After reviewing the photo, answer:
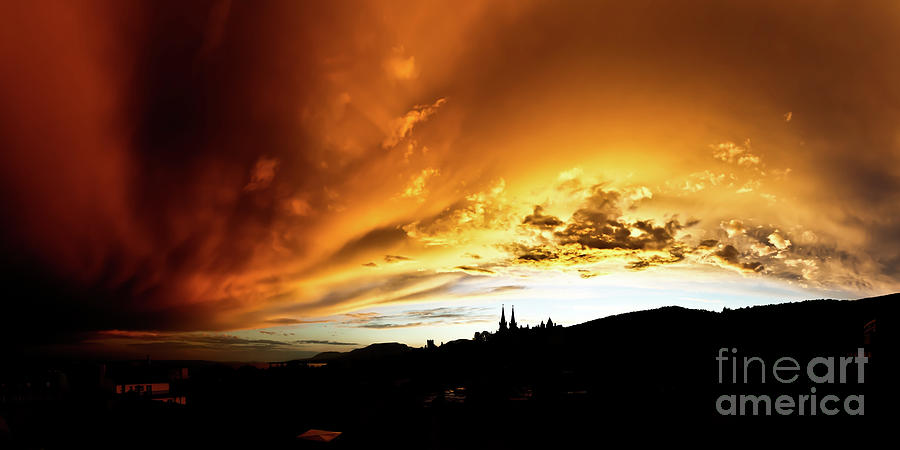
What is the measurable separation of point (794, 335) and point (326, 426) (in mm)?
229830

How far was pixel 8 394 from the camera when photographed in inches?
1140

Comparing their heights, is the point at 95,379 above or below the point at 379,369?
above

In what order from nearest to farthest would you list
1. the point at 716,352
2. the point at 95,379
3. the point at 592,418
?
1. the point at 95,379
2. the point at 592,418
3. the point at 716,352

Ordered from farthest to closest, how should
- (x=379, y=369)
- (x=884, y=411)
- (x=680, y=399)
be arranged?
1. (x=379, y=369)
2. (x=680, y=399)
3. (x=884, y=411)

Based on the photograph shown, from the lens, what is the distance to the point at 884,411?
544 inches

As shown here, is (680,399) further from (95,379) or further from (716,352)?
(716,352)

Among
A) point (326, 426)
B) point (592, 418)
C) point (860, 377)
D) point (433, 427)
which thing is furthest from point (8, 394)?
point (592, 418)

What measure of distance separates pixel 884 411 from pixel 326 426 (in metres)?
29.4

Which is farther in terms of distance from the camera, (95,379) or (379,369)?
(379,369)

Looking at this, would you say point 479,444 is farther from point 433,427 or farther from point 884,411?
point 884,411

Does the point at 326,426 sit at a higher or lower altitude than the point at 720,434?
higher

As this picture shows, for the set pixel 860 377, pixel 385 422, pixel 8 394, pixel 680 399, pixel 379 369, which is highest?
pixel 860 377

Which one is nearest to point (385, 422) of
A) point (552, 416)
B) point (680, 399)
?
point (552, 416)

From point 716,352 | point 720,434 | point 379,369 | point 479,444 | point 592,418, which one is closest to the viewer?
point 479,444
